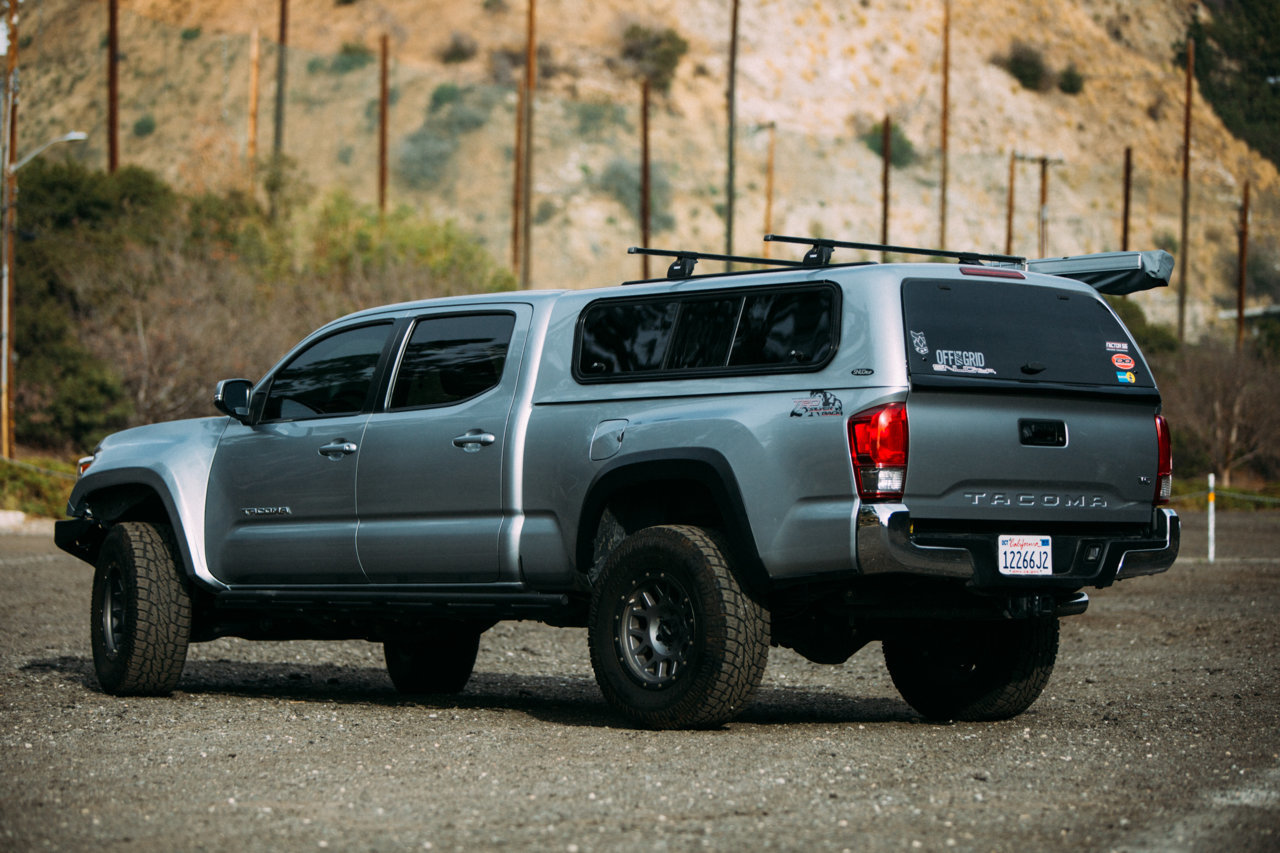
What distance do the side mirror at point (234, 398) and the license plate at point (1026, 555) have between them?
435 cm

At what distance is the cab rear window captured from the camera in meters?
7.46

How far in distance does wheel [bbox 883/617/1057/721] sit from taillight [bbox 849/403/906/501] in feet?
5.96

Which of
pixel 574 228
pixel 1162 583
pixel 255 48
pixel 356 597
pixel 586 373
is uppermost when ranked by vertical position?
pixel 255 48

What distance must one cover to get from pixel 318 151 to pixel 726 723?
79510mm

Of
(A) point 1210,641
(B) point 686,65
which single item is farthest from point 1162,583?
(B) point 686,65

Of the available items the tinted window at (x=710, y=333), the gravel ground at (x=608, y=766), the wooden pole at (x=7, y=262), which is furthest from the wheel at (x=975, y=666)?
the wooden pole at (x=7, y=262)

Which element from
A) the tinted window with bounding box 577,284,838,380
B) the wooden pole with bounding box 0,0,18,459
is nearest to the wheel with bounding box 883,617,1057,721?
the tinted window with bounding box 577,284,838,380

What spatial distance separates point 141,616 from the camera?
9516mm

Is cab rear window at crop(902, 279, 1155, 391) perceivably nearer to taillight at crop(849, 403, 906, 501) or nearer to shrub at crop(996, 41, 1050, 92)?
taillight at crop(849, 403, 906, 501)

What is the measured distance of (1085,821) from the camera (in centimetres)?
582

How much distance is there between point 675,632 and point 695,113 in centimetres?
8598

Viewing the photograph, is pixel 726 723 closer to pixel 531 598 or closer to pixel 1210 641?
pixel 531 598

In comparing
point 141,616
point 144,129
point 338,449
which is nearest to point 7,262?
point 141,616

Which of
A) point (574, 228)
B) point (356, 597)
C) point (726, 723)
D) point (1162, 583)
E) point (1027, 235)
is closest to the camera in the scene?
point (726, 723)
